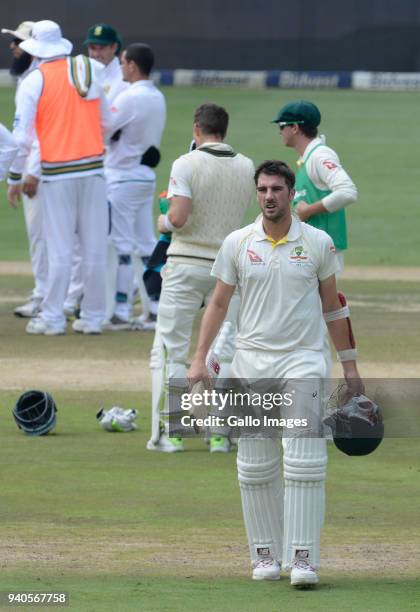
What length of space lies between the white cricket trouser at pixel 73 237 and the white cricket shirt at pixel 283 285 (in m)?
7.17

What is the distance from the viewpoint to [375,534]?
762 cm

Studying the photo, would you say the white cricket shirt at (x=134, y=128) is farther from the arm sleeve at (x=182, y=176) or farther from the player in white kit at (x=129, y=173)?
the arm sleeve at (x=182, y=176)

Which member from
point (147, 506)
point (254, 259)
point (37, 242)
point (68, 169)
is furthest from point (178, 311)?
point (37, 242)

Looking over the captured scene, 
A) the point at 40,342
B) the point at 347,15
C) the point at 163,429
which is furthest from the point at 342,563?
the point at 347,15

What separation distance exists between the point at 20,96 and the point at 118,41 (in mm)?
1720

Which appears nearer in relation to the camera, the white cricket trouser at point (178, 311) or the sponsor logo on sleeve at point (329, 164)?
the white cricket trouser at point (178, 311)

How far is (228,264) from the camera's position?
22.9ft

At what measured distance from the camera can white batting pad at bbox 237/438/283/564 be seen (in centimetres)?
681

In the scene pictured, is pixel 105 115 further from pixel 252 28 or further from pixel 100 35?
pixel 252 28

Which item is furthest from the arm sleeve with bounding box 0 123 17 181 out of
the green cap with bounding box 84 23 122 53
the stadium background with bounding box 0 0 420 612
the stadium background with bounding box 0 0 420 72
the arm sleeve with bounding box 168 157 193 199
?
the stadium background with bounding box 0 0 420 72

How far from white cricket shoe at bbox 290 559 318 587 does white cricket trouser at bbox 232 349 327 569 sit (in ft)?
0.09

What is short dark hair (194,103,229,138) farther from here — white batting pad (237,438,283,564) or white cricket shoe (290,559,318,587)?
white cricket shoe (290,559,318,587)

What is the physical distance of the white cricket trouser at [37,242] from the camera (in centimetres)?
1468

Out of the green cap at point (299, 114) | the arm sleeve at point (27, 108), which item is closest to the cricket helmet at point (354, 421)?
the green cap at point (299, 114)
